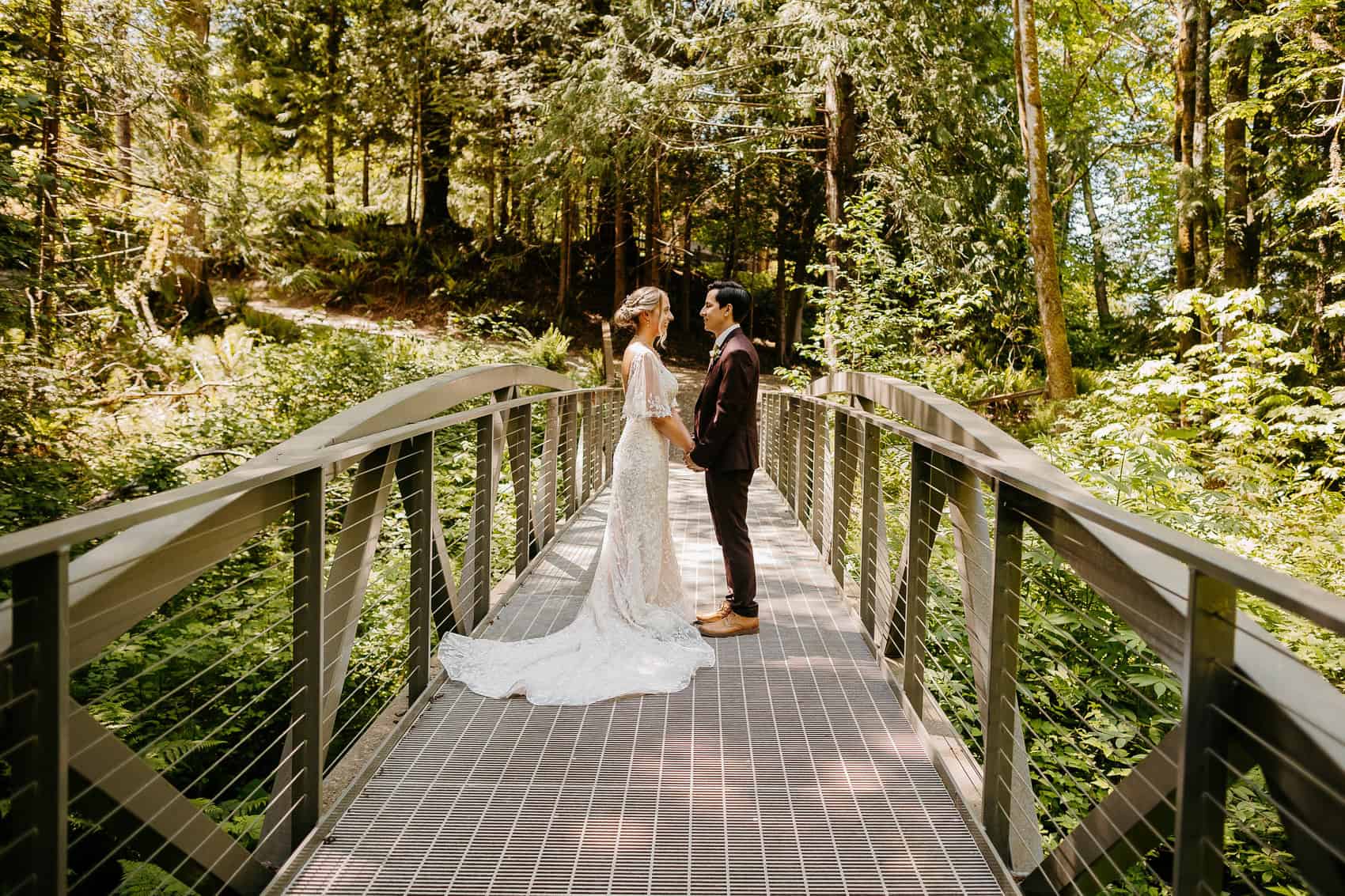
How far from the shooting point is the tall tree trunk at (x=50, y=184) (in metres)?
7.69

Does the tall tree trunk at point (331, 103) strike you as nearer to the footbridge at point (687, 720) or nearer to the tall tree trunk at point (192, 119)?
the tall tree trunk at point (192, 119)

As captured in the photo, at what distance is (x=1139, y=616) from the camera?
1.89m

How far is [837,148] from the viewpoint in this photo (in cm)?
1370

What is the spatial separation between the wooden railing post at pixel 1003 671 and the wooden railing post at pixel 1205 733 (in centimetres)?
100

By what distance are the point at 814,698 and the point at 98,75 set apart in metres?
9.29

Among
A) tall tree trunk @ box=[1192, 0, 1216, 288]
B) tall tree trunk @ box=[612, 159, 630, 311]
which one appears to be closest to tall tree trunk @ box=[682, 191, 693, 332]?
tall tree trunk @ box=[612, 159, 630, 311]

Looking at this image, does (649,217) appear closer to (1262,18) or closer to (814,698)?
(1262,18)

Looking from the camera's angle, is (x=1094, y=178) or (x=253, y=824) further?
(x=1094, y=178)

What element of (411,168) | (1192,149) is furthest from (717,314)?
(411,168)

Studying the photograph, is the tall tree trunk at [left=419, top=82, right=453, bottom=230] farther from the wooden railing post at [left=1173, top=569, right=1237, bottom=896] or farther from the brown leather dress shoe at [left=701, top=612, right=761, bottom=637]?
the wooden railing post at [left=1173, top=569, right=1237, bottom=896]

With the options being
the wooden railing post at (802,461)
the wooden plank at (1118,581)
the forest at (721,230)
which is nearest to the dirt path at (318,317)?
the forest at (721,230)

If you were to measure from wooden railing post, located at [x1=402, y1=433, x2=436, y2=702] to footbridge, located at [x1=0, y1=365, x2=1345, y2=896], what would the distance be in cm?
1

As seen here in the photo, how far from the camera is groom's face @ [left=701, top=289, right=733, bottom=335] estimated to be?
4867 millimetres

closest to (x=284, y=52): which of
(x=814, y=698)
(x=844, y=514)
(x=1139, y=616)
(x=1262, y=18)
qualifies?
(x=1262, y=18)
